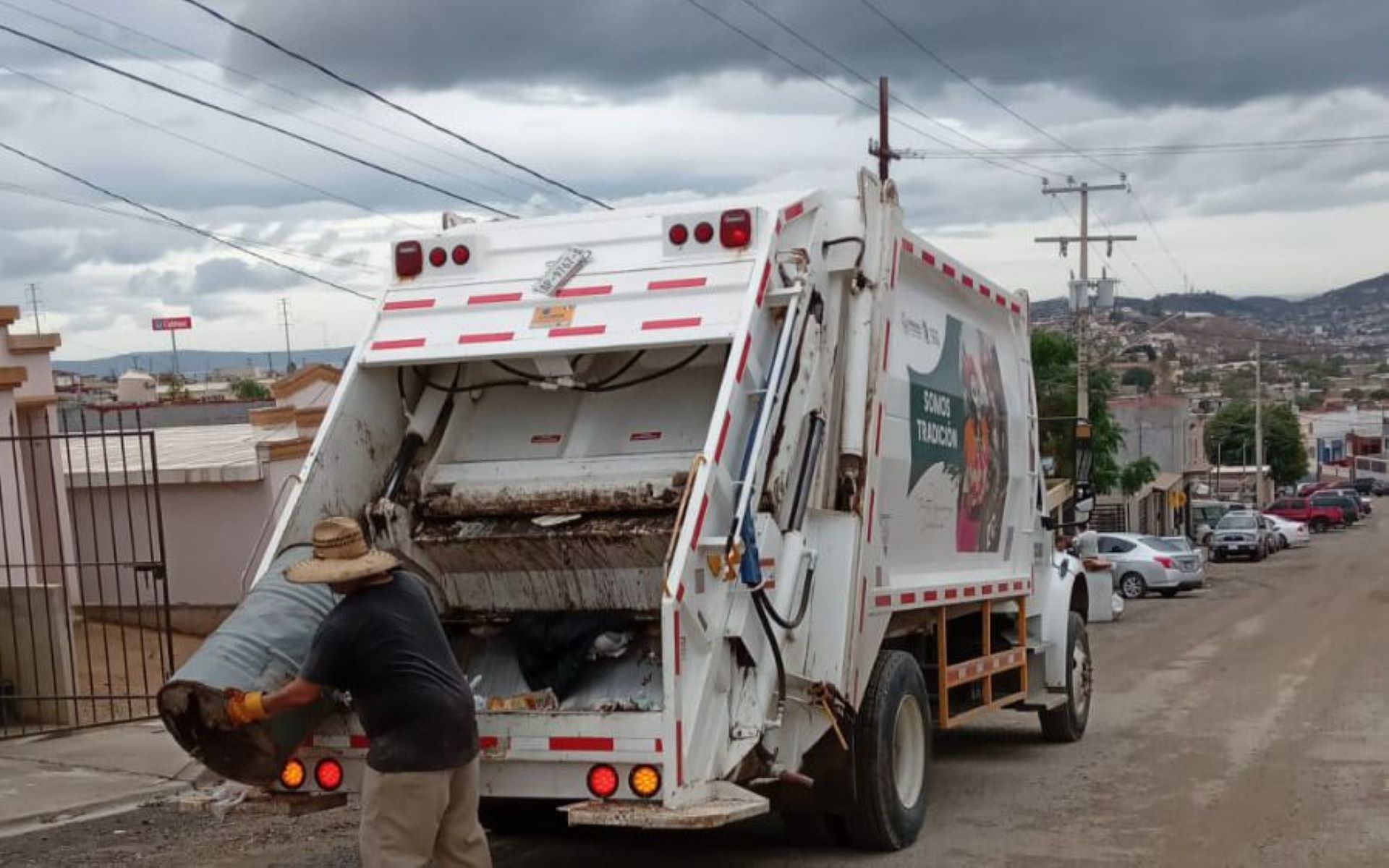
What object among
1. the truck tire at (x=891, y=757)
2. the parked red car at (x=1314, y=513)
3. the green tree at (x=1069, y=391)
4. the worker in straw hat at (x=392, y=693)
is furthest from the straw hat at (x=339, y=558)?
the parked red car at (x=1314, y=513)

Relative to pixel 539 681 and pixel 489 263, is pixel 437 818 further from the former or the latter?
pixel 489 263

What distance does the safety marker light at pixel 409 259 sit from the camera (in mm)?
7797

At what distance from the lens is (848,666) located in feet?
24.2

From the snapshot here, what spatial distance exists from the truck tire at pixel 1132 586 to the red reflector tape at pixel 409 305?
2627 cm

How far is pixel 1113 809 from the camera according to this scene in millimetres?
9039

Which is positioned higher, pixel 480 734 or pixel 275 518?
pixel 275 518

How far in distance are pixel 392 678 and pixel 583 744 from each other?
917mm

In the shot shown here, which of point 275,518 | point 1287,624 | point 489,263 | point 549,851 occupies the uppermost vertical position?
point 489,263

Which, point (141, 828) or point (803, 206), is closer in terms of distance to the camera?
point (803, 206)

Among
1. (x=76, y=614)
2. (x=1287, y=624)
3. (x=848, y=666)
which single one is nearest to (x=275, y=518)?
(x=848, y=666)

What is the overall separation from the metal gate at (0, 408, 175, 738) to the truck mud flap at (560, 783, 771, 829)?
18.2 ft

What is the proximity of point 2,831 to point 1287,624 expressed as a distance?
1805 centimetres

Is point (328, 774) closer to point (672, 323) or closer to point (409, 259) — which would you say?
point (672, 323)

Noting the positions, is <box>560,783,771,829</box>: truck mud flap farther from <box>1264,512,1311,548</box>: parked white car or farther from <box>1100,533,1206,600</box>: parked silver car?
<box>1264,512,1311,548</box>: parked white car
